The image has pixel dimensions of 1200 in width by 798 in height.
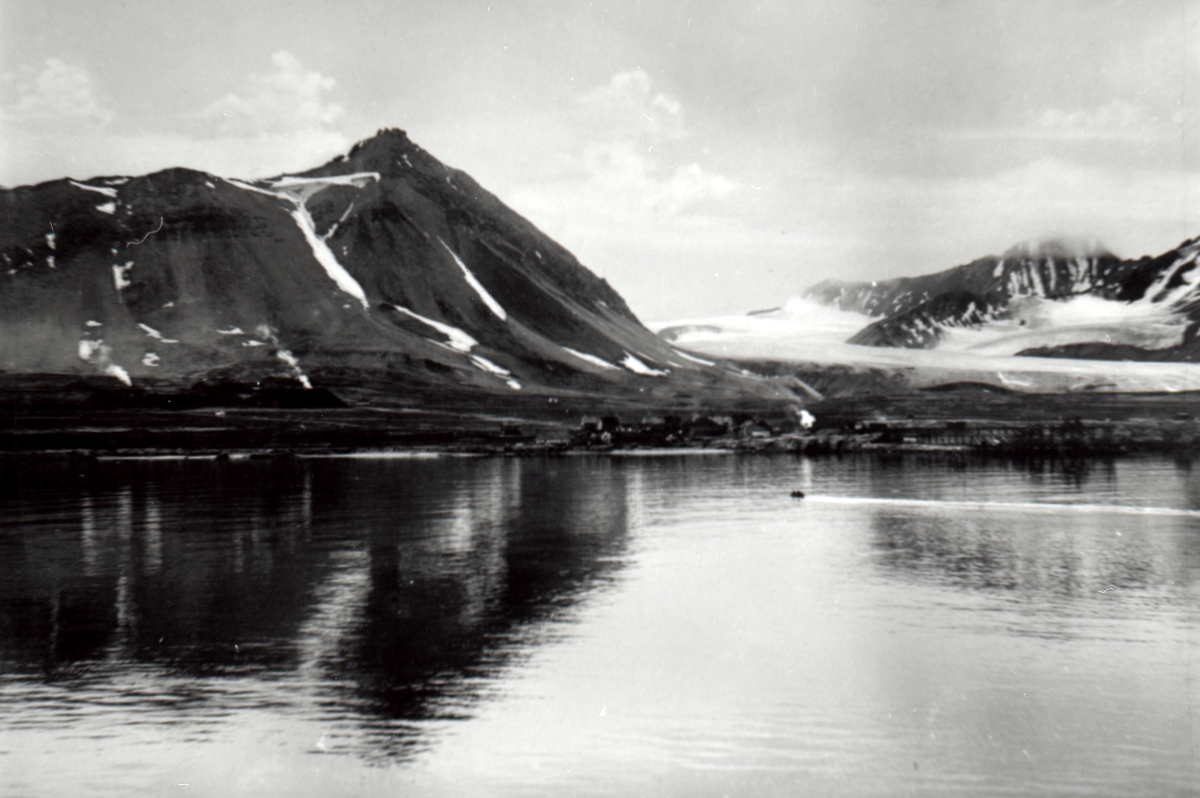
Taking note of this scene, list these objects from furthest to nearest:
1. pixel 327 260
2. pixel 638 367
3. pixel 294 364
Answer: pixel 327 260 → pixel 638 367 → pixel 294 364

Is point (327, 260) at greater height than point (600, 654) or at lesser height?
greater

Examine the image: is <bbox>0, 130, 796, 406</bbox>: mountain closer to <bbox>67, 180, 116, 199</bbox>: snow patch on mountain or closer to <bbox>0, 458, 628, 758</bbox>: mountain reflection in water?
<bbox>67, 180, 116, 199</bbox>: snow patch on mountain

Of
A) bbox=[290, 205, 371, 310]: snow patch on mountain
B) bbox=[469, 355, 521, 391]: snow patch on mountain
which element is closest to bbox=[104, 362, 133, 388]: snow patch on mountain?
bbox=[290, 205, 371, 310]: snow patch on mountain

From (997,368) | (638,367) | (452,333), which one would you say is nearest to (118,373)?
(452,333)

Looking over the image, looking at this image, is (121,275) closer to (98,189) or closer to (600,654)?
(98,189)

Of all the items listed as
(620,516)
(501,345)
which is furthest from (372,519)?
(501,345)

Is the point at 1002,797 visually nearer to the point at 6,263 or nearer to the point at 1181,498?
the point at 1181,498

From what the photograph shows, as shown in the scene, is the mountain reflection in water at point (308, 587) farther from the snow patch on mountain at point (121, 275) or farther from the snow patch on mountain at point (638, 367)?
the snow patch on mountain at point (638, 367)
